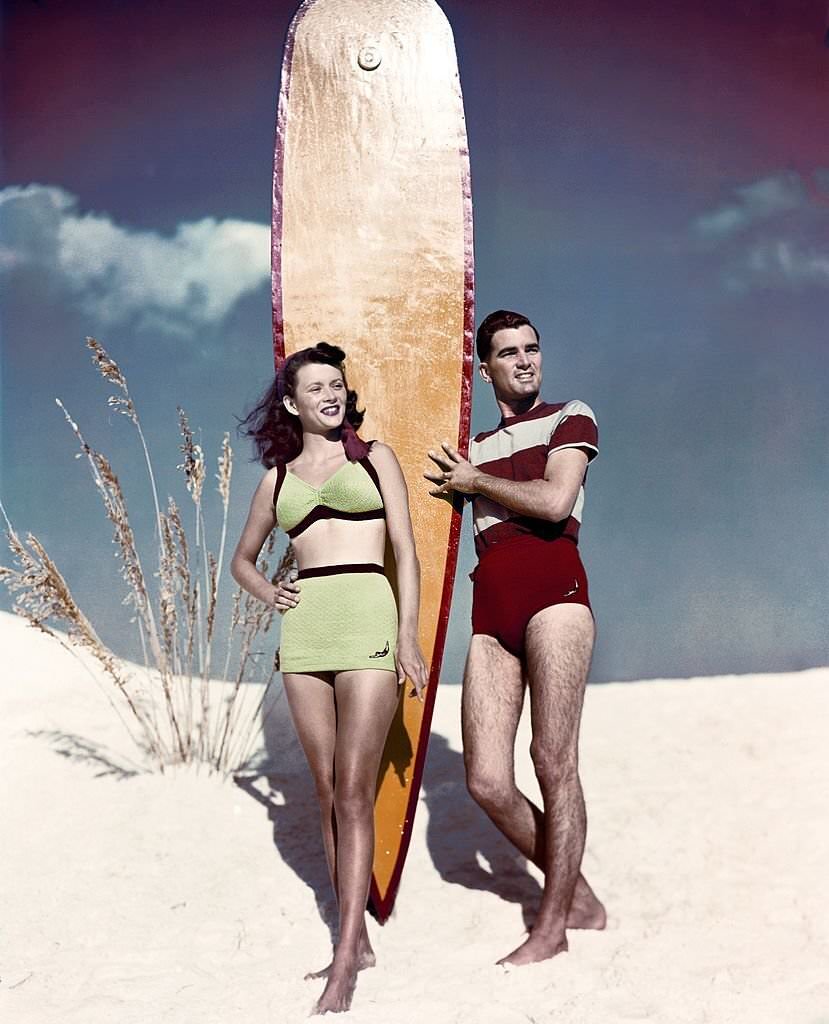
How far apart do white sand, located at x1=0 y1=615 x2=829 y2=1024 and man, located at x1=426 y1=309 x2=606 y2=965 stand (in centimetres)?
25

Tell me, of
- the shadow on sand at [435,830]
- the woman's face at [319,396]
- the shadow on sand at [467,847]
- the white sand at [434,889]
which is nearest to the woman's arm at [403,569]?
the woman's face at [319,396]

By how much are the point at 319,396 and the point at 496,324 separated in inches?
24.4

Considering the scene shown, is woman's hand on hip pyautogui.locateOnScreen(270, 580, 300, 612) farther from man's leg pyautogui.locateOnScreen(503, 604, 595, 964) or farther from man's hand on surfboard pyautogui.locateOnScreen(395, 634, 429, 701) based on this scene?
man's leg pyautogui.locateOnScreen(503, 604, 595, 964)

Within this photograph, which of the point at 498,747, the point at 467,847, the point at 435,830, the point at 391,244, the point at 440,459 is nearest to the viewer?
the point at 498,747

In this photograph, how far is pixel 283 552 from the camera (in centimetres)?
403

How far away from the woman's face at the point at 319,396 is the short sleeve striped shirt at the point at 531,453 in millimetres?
513

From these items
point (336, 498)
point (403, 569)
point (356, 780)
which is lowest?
point (356, 780)

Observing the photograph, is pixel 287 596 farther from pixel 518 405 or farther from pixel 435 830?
pixel 435 830

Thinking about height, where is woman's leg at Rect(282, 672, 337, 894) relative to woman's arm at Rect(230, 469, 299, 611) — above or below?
below

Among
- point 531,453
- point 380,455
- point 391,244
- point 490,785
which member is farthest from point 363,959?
point 391,244

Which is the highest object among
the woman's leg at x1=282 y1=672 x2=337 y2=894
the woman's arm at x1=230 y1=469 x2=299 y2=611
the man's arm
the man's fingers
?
the man's fingers

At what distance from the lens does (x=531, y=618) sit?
2.87 meters

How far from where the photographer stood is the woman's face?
277 centimetres

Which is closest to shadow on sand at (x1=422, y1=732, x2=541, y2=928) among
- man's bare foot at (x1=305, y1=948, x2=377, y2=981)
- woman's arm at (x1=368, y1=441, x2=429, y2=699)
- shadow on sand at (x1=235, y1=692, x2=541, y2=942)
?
shadow on sand at (x1=235, y1=692, x2=541, y2=942)
